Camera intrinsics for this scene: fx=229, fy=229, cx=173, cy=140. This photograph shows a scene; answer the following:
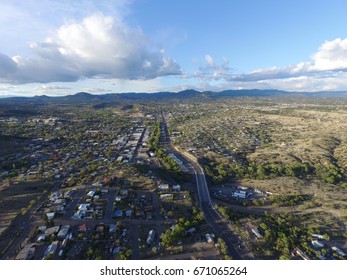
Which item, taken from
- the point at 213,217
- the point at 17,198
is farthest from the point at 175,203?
the point at 17,198

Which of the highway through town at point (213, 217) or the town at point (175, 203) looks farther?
the highway through town at point (213, 217)

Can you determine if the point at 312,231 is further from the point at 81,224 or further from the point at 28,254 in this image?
the point at 28,254

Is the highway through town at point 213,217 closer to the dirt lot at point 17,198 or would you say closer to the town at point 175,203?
the town at point 175,203

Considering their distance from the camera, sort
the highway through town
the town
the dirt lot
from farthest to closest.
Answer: the dirt lot < the highway through town < the town

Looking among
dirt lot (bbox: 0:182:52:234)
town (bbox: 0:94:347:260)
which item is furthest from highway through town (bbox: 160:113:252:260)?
dirt lot (bbox: 0:182:52:234)

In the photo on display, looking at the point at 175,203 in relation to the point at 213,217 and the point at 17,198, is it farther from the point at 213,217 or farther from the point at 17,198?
the point at 17,198

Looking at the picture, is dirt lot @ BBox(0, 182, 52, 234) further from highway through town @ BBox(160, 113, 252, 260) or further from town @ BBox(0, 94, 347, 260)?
highway through town @ BBox(160, 113, 252, 260)

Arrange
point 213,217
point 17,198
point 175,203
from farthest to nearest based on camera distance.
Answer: point 17,198 → point 175,203 → point 213,217

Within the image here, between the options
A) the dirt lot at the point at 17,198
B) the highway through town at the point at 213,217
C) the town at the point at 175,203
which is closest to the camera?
the town at the point at 175,203

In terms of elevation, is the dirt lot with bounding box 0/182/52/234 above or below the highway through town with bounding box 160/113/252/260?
above

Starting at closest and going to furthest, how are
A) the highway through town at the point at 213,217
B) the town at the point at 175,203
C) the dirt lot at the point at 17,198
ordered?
the town at the point at 175,203
the highway through town at the point at 213,217
the dirt lot at the point at 17,198

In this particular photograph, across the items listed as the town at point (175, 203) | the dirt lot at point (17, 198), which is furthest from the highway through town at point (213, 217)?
the dirt lot at point (17, 198)
